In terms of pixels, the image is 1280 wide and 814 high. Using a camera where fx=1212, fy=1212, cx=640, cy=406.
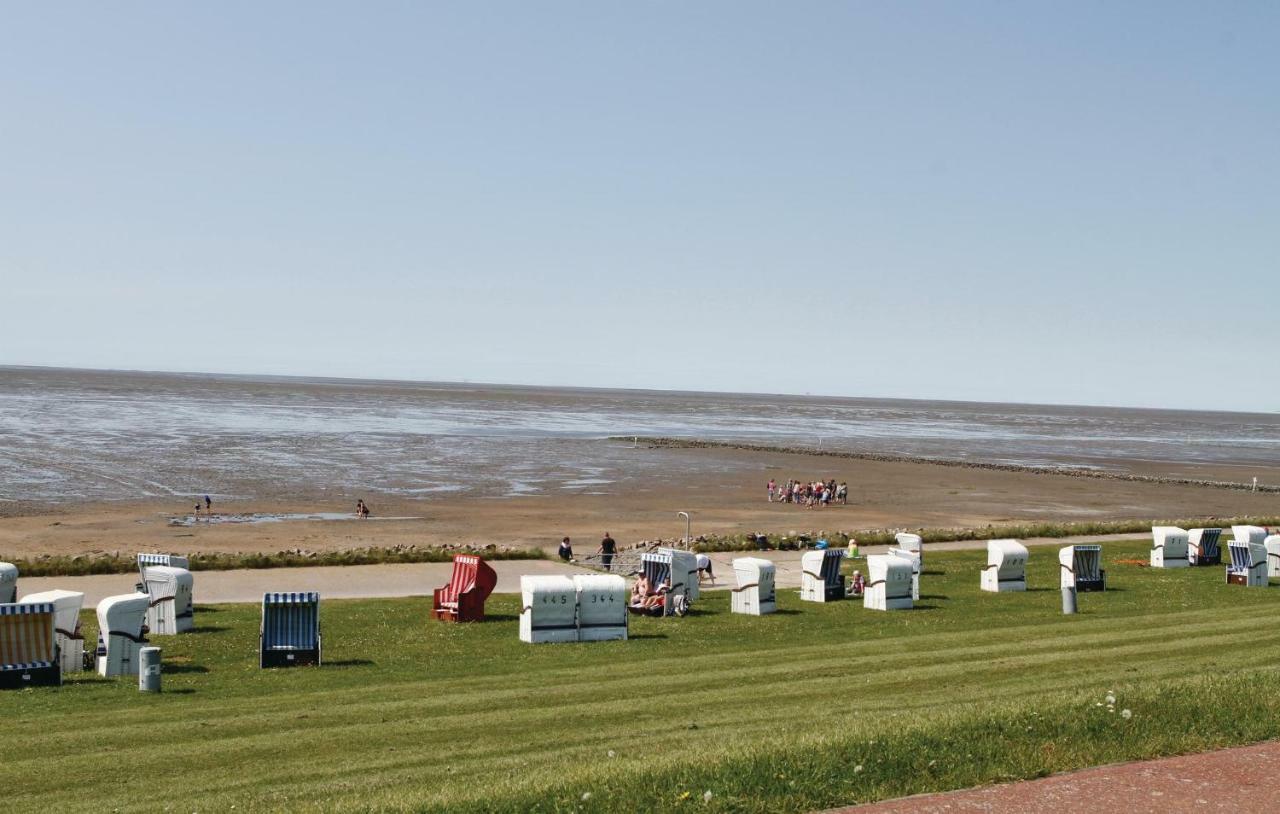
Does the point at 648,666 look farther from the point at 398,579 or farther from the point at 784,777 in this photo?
the point at 398,579

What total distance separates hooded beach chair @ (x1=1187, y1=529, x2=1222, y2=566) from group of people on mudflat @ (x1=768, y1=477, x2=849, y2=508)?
3061 cm

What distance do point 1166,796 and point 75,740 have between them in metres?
11.7

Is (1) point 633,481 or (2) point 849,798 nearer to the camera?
(2) point 849,798

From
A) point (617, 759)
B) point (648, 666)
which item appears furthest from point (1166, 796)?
point (648, 666)

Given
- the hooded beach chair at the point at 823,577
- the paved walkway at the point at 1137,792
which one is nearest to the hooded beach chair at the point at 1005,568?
the hooded beach chair at the point at 823,577

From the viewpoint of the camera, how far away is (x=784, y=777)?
10820 mm

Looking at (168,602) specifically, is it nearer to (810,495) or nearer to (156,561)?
(156,561)

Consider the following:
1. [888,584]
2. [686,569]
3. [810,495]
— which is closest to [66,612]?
[686,569]

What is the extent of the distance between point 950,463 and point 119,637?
8641cm

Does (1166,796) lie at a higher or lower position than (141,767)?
higher

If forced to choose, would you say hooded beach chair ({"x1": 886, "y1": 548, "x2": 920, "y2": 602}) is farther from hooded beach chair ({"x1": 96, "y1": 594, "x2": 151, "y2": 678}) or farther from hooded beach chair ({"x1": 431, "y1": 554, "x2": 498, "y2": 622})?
hooded beach chair ({"x1": 96, "y1": 594, "x2": 151, "y2": 678})

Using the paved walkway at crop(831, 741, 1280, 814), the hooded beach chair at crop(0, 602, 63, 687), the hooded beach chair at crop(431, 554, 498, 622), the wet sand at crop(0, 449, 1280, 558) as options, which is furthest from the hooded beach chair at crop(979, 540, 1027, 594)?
the hooded beach chair at crop(0, 602, 63, 687)

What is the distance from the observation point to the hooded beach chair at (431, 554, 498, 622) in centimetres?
2434

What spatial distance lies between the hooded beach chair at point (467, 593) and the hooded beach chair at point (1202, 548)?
21154 mm
